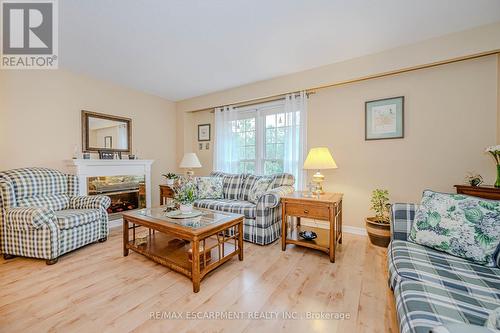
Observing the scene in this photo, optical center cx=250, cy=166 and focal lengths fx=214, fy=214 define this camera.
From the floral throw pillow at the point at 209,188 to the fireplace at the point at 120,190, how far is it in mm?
1240

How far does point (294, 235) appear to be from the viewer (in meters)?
2.74

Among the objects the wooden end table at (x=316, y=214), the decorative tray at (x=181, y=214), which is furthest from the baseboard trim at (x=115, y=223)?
the wooden end table at (x=316, y=214)

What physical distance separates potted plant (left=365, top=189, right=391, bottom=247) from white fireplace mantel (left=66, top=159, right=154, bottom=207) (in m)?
3.75

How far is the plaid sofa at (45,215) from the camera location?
7.22ft

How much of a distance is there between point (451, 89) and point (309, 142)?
1759 millimetres

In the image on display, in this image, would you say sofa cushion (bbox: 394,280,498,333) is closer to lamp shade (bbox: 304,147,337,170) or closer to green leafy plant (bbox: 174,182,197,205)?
lamp shade (bbox: 304,147,337,170)

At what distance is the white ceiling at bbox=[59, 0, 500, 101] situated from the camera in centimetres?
192

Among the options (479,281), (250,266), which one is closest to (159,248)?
(250,266)

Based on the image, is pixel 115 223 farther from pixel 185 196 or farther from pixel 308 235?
pixel 308 235

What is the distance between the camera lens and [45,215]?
7.18 feet

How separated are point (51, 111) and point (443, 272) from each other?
15.1ft

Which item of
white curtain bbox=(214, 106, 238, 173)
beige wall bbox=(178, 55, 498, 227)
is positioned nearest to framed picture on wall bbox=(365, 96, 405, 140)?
beige wall bbox=(178, 55, 498, 227)

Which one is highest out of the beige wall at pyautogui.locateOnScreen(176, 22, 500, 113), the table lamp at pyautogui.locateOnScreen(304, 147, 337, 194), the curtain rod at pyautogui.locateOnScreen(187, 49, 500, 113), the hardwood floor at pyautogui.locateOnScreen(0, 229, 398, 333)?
the beige wall at pyautogui.locateOnScreen(176, 22, 500, 113)

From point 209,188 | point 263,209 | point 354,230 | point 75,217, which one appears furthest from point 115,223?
point 354,230
